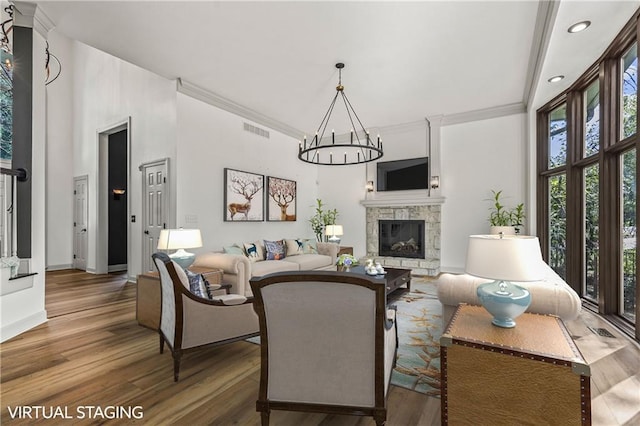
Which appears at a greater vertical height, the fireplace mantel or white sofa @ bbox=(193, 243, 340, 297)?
the fireplace mantel

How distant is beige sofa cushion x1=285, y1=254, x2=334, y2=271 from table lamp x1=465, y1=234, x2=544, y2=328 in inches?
133

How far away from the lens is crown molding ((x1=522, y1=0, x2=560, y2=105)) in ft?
9.42

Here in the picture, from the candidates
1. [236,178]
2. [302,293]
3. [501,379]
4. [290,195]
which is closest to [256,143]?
[236,178]

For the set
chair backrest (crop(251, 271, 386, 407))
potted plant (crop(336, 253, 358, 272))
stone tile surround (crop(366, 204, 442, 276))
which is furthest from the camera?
stone tile surround (crop(366, 204, 442, 276))

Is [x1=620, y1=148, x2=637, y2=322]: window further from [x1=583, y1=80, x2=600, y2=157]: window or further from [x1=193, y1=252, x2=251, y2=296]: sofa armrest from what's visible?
[x1=193, y1=252, x2=251, y2=296]: sofa armrest

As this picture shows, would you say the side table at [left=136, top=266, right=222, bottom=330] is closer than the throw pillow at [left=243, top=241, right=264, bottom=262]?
Yes

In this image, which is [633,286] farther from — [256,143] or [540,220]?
[256,143]

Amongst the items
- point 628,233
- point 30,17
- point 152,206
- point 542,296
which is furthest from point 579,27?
point 152,206

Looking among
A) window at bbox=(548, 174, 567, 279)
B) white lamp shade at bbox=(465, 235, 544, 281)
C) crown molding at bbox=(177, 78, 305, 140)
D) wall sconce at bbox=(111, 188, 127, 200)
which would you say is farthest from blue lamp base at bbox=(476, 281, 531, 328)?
wall sconce at bbox=(111, 188, 127, 200)

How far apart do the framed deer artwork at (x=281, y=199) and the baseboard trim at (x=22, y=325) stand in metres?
3.70

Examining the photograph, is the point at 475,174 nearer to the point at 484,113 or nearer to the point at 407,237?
the point at 484,113

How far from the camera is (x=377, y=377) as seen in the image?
1.57 metres

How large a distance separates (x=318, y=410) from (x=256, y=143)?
205 inches

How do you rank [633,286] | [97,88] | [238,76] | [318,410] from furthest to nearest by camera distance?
1. [97,88]
2. [238,76]
3. [633,286]
4. [318,410]
